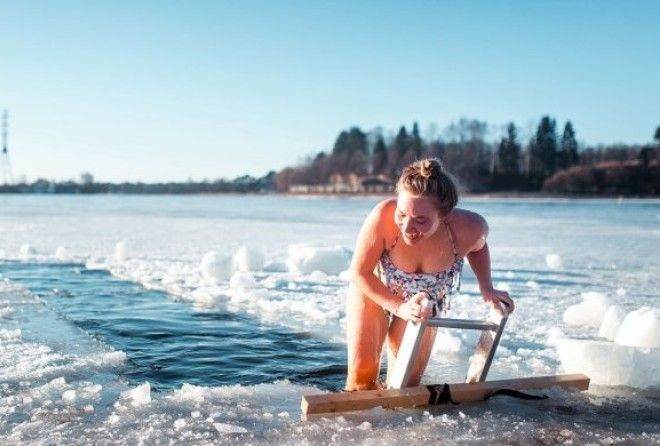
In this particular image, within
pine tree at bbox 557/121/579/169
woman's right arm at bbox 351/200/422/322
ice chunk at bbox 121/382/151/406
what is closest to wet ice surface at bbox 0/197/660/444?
ice chunk at bbox 121/382/151/406

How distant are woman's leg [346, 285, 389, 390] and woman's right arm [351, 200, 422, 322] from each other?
0.16 m

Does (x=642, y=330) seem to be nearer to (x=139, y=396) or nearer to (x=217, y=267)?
(x=139, y=396)

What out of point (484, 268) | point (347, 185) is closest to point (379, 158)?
point (347, 185)

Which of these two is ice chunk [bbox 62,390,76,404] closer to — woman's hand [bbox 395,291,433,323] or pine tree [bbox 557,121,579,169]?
woman's hand [bbox 395,291,433,323]

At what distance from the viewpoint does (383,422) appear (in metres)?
2.61

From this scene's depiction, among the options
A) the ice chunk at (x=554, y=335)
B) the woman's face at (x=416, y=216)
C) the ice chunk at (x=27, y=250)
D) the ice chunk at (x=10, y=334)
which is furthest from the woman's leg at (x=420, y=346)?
the ice chunk at (x=27, y=250)

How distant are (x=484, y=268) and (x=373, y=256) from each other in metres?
0.58

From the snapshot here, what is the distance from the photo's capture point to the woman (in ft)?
8.63

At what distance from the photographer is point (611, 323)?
14.6ft

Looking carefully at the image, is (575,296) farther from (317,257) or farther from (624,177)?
(624,177)

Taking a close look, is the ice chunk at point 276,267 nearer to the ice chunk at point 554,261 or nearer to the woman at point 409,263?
the ice chunk at point 554,261

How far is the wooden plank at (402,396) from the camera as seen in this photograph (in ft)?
8.64

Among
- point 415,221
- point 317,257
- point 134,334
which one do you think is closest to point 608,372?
point 415,221

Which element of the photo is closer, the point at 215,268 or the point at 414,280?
the point at 414,280
